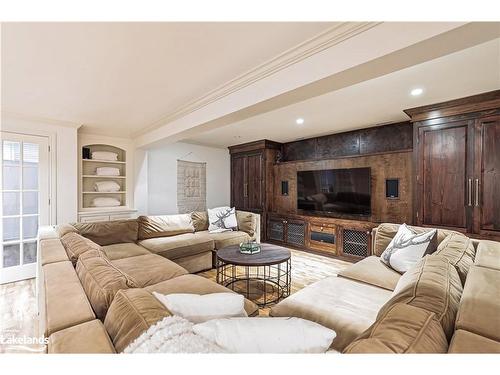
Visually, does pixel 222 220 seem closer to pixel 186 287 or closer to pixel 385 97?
pixel 186 287

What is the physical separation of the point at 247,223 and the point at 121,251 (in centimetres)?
218

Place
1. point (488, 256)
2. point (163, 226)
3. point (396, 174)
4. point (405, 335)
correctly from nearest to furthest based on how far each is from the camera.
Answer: point (405, 335)
point (488, 256)
point (396, 174)
point (163, 226)

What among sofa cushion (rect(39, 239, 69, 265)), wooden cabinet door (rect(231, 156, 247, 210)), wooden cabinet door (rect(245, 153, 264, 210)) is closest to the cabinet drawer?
wooden cabinet door (rect(245, 153, 264, 210))

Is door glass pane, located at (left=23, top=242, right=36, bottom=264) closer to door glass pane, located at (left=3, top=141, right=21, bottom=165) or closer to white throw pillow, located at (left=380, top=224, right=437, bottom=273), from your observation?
door glass pane, located at (left=3, top=141, right=21, bottom=165)

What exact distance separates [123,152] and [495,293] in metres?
4.89

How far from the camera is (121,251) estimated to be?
2.82 meters

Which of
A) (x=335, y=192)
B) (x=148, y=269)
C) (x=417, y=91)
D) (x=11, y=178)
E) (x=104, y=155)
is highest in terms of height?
(x=417, y=91)

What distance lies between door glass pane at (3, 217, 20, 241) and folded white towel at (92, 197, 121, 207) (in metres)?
1.00

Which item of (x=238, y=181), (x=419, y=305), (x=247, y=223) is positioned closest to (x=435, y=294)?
(x=419, y=305)

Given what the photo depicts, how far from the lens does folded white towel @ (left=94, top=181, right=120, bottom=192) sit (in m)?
4.00
